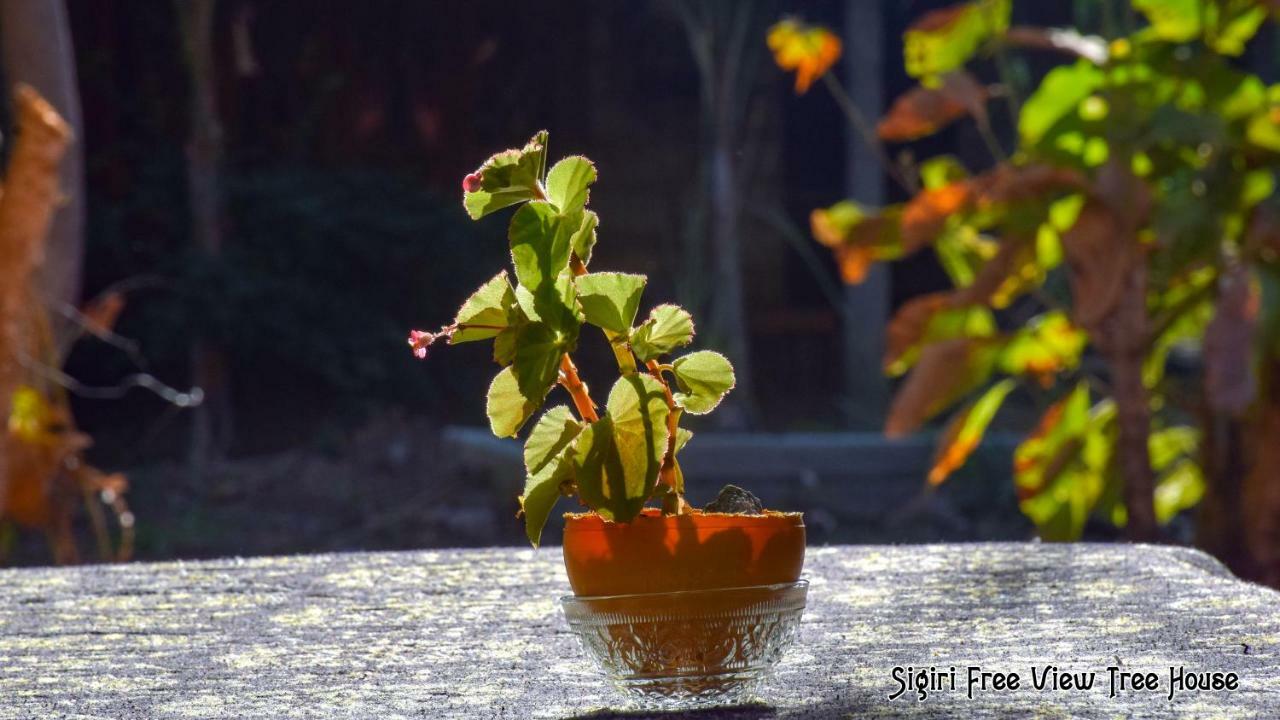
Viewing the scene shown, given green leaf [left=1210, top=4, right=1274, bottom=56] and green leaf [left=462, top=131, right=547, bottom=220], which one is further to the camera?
green leaf [left=1210, top=4, right=1274, bottom=56]

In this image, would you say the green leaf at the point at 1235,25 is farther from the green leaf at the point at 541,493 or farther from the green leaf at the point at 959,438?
the green leaf at the point at 541,493

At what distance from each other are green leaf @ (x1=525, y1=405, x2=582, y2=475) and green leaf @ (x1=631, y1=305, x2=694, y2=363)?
0.07 meters

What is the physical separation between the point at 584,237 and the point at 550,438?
15cm

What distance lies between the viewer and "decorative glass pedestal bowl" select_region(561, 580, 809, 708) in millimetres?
1059

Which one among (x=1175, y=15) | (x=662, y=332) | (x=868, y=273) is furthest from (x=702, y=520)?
(x=868, y=273)

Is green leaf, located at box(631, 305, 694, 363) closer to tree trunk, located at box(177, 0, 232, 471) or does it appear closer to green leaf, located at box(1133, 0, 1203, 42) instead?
green leaf, located at box(1133, 0, 1203, 42)

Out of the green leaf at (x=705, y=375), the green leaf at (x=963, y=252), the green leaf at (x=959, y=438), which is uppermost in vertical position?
the green leaf at (x=705, y=375)

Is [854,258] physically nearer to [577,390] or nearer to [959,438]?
[959,438]

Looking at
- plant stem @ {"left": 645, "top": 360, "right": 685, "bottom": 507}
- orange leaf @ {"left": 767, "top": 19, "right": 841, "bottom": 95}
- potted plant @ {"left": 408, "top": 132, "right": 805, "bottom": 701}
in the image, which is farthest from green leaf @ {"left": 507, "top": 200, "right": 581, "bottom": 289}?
orange leaf @ {"left": 767, "top": 19, "right": 841, "bottom": 95}

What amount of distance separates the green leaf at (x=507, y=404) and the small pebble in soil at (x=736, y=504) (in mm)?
153

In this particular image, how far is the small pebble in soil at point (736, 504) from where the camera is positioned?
1111mm

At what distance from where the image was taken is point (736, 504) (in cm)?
111

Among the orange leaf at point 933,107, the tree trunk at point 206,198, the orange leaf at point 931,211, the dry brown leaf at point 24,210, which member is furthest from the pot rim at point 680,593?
the tree trunk at point 206,198

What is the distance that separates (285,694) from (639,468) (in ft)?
1.28
